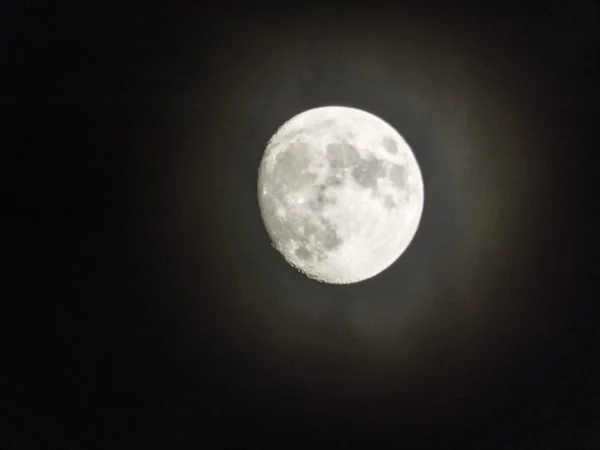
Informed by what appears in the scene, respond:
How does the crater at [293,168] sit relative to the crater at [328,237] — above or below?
above

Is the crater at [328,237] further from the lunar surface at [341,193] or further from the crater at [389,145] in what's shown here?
the crater at [389,145]

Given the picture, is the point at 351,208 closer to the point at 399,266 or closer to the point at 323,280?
the point at 323,280

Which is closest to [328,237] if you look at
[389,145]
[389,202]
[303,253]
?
[303,253]

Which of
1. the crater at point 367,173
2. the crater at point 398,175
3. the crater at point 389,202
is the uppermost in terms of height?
the crater at point 398,175

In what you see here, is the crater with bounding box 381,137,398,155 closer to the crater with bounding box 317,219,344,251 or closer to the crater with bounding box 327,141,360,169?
the crater with bounding box 327,141,360,169

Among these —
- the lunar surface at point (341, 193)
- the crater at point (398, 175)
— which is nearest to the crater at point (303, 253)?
the lunar surface at point (341, 193)

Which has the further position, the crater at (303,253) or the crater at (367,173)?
the crater at (303,253)
